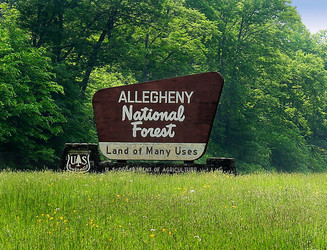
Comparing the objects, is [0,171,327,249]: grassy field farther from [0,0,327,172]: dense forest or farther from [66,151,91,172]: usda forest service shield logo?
[0,0,327,172]: dense forest

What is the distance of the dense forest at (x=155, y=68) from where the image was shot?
23016mm

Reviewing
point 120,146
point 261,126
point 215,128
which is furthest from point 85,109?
point 261,126

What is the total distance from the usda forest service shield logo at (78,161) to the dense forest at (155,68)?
5.34 m

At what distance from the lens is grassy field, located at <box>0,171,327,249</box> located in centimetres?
621

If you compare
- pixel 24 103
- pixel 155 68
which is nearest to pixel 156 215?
pixel 24 103

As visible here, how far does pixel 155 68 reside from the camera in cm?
3459

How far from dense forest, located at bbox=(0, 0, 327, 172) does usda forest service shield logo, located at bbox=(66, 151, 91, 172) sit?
534 cm

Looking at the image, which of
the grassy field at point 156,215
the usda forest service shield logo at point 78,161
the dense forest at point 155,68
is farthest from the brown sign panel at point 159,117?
the dense forest at point 155,68

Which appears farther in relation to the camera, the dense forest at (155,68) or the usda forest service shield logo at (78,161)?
the dense forest at (155,68)

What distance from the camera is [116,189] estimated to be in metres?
10.0

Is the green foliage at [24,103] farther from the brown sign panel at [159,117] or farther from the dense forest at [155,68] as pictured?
the brown sign panel at [159,117]

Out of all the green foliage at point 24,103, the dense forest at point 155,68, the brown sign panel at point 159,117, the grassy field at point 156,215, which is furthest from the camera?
the dense forest at point 155,68

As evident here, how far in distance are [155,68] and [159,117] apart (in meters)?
19.6

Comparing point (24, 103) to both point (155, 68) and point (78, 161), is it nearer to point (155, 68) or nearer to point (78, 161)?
point (78, 161)
